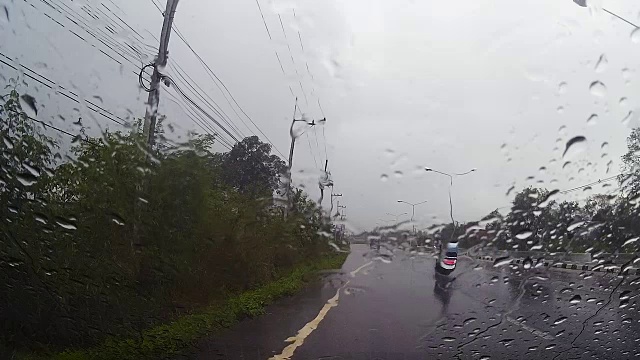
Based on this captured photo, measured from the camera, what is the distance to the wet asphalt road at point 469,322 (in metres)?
7.68

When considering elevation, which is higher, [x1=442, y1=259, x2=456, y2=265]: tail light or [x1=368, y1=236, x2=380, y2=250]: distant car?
[x1=368, y1=236, x2=380, y2=250]: distant car

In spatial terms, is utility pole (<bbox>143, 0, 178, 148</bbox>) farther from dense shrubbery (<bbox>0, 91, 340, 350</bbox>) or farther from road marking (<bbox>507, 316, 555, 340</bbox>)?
road marking (<bbox>507, 316, 555, 340</bbox>)

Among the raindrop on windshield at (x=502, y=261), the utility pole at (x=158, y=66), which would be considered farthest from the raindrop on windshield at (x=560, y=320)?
the utility pole at (x=158, y=66)

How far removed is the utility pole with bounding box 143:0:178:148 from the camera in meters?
9.02

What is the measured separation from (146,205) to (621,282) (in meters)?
6.43

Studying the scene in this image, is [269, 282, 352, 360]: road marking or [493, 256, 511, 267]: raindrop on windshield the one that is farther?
[493, 256, 511, 267]: raindrop on windshield

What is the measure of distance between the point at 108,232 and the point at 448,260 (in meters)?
7.40

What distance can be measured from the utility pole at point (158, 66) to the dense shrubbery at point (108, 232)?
476mm

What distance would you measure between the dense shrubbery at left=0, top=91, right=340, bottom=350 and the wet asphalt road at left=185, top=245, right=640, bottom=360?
104 centimetres

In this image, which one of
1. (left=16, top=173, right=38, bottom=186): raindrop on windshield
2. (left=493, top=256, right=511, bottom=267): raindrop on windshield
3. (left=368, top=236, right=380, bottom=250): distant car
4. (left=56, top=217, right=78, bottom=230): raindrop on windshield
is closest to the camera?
(left=16, top=173, right=38, bottom=186): raindrop on windshield

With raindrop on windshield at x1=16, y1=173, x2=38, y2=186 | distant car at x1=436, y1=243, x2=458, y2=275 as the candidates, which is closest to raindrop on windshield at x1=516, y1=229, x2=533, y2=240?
distant car at x1=436, y1=243, x2=458, y2=275

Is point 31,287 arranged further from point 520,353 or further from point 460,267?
point 460,267

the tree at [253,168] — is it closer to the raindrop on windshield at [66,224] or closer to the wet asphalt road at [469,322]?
the wet asphalt road at [469,322]

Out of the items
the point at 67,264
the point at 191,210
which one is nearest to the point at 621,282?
the point at 191,210
